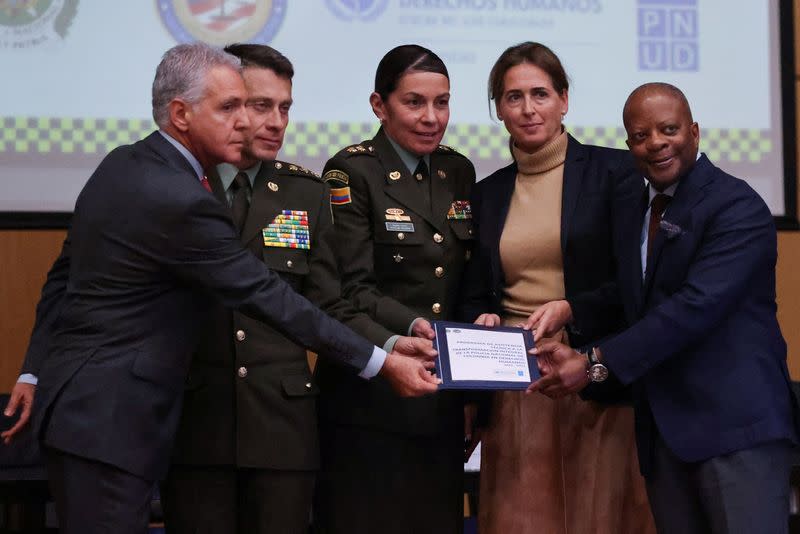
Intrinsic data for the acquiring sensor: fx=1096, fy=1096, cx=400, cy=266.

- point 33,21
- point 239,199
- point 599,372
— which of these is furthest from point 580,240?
point 33,21

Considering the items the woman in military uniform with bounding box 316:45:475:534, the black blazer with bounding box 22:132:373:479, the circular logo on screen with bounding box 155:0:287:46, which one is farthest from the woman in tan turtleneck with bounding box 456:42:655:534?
the circular logo on screen with bounding box 155:0:287:46

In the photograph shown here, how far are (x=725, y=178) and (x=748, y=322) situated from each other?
32cm

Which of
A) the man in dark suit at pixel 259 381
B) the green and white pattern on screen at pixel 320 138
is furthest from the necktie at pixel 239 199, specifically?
the green and white pattern on screen at pixel 320 138

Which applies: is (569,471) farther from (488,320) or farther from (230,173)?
(230,173)

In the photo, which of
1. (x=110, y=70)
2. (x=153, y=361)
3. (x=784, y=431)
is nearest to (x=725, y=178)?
(x=784, y=431)

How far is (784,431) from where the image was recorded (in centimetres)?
230

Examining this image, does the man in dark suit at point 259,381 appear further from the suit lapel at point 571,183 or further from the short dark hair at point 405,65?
the suit lapel at point 571,183

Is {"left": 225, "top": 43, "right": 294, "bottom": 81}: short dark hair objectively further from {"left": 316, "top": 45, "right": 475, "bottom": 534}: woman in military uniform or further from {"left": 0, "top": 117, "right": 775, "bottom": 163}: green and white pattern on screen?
{"left": 0, "top": 117, "right": 775, "bottom": 163}: green and white pattern on screen

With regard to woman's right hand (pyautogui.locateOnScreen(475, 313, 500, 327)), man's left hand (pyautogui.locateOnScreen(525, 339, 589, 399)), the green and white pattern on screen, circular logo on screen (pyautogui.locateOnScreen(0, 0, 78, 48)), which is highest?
circular logo on screen (pyautogui.locateOnScreen(0, 0, 78, 48))

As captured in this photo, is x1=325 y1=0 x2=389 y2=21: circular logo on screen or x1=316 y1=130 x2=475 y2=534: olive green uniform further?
x1=325 y1=0 x2=389 y2=21: circular logo on screen

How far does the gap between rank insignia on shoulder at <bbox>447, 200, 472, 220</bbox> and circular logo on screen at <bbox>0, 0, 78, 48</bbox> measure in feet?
5.62

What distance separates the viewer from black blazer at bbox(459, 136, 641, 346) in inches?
104

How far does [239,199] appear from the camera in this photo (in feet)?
8.31

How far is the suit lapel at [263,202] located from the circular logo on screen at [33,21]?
1545 millimetres
